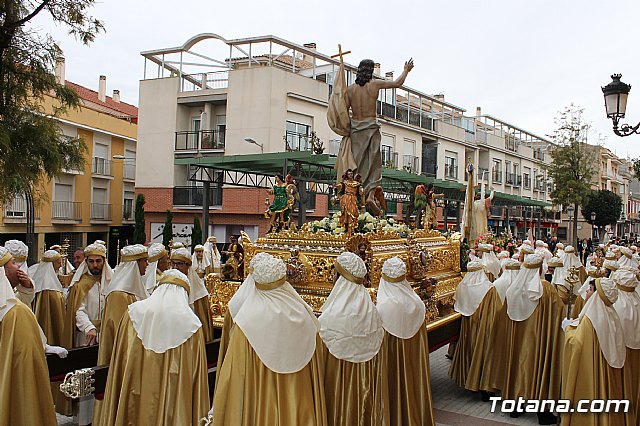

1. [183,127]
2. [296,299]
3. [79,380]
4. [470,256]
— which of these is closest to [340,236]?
[296,299]

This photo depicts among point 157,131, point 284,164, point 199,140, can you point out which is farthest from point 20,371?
point 157,131

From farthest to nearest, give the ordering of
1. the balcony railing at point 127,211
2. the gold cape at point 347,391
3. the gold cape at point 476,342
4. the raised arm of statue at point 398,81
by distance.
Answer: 1. the balcony railing at point 127,211
2. the raised arm of statue at point 398,81
3. the gold cape at point 476,342
4. the gold cape at point 347,391

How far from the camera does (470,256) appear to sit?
32.9ft

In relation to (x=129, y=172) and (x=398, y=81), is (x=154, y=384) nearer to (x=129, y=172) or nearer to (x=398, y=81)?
(x=398, y=81)

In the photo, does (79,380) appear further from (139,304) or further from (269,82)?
(269,82)

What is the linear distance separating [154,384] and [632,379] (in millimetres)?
4377

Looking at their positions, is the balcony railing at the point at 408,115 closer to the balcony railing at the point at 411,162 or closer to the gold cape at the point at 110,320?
the balcony railing at the point at 411,162

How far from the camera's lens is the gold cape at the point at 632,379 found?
5.10 meters

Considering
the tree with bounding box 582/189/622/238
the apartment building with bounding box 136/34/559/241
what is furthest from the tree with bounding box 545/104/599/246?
the tree with bounding box 582/189/622/238

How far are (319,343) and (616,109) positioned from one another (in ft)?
19.6

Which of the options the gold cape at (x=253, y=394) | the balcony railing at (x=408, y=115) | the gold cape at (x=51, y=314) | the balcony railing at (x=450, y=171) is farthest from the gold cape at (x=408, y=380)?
the balcony railing at (x=450, y=171)

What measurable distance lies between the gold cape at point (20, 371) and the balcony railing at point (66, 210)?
22.6 metres

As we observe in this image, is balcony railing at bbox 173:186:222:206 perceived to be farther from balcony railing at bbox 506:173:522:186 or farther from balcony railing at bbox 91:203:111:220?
balcony railing at bbox 506:173:522:186

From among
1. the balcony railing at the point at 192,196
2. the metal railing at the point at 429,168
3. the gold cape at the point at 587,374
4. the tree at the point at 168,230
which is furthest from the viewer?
the metal railing at the point at 429,168
